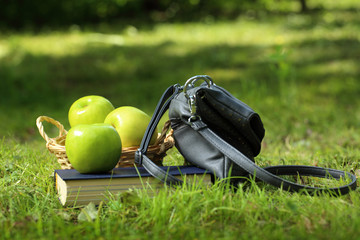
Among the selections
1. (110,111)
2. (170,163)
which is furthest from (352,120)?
(110,111)

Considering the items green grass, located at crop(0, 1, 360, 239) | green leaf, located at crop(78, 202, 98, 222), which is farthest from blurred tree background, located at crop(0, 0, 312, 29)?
green leaf, located at crop(78, 202, 98, 222)

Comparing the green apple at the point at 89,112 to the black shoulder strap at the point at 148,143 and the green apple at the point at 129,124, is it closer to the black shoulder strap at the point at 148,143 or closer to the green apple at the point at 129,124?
the green apple at the point at 129,124

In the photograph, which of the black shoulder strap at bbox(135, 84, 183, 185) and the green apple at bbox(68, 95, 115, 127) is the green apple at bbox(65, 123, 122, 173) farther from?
the green apple at bbox(68, 95, 115, 127)

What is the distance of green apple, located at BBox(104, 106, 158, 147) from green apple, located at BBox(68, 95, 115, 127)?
10 centimetres

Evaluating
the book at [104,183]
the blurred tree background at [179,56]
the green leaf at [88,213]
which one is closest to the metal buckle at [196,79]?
the book at [104,183]

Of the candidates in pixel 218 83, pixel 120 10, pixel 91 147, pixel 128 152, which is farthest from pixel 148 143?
pixel 120 10

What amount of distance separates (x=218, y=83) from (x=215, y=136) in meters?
4.90

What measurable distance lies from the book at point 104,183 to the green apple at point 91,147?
0.05m

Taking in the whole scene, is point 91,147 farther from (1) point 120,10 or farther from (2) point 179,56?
(1) point 120,10

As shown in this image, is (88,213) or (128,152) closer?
(88,213)

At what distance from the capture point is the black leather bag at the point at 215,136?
215 cm

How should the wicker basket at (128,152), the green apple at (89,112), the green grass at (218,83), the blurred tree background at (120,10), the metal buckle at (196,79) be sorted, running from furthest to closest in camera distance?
the blurred tree background at (120,10) → the green apple at (89,112) → the wicker basket at (128,152) → the metal buckle at (196,79) → the green grass at (218,83)

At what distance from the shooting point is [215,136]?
2.20 m

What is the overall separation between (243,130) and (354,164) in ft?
2.84
